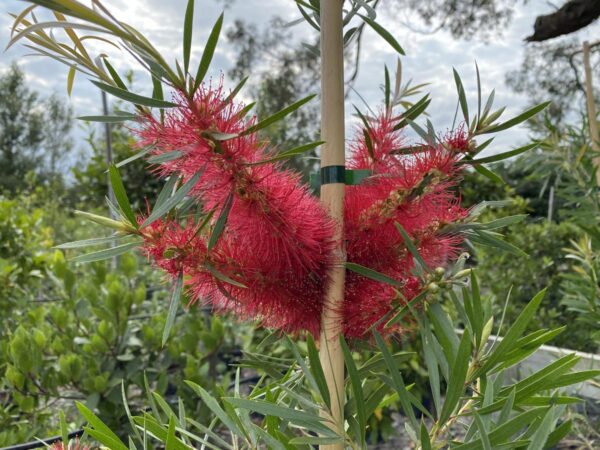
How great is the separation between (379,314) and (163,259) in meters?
0.16

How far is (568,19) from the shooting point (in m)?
1.46

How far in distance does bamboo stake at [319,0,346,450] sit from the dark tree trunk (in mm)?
1396

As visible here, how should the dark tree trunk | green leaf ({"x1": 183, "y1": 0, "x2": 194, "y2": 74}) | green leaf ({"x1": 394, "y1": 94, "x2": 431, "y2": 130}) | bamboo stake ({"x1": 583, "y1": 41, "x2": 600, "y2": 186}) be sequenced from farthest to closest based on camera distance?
1. the dark tree trunk
2. bamboo stake ({"x1": 583, "y1": 41, "x2": 600, "y2": 186})
3. green leaf ({"x1": 394, "y1": 94, "x2": 431, "y2": 130})
4. green leaf ({"x1": 183, "y1": 0, "x2": 194, "y2": 74})

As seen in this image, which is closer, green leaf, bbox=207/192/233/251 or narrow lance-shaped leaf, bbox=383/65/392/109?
green leaf, bbox=207/192/233/251

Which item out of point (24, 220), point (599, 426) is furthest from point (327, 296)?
point (24, 220)

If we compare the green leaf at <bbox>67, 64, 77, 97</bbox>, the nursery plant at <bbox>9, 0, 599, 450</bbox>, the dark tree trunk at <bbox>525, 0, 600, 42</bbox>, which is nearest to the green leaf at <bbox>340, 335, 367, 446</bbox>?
the nursery plant at <bbox>9, 0, 599, 450</bbox>

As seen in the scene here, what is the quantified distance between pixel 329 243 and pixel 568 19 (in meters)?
1.49

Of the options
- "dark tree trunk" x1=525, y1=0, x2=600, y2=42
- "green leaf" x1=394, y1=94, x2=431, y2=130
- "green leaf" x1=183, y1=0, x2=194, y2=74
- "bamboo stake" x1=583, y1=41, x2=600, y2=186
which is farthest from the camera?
"dark tree trunk" x1=525, y1=0, x2=600, y2=42

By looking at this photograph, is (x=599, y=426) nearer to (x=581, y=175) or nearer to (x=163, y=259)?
(x=581, y=175)

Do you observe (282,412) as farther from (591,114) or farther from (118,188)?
(591,114)

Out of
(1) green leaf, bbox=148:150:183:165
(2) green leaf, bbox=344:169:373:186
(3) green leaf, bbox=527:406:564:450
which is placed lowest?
(3) green leaf, bbox=527:406:564:450

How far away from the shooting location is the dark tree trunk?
1444mm

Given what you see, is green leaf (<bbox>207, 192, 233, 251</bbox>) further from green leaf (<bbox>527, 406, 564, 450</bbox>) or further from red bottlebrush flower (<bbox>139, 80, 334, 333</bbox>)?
green leaf (<bbox>527, 406, 564, 450</bbox>)

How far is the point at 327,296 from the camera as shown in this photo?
1.17 ft
